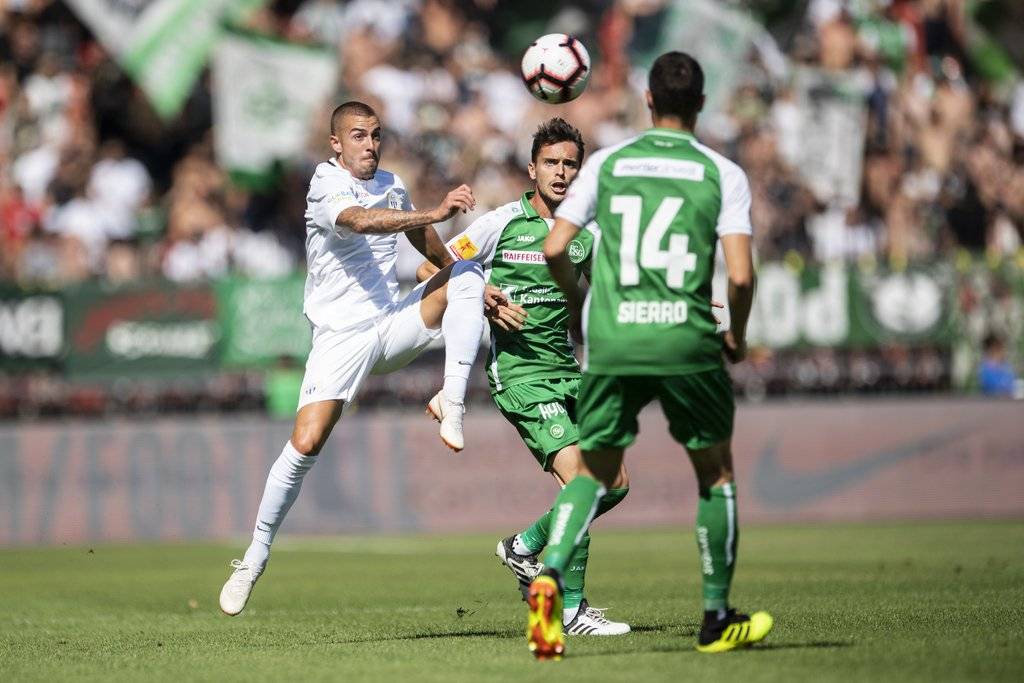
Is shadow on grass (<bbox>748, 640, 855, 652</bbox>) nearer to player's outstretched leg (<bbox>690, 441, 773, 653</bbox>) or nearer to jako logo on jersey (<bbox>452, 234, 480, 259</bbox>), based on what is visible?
player's outstretched leg (<bbox>690, 441, 773, 653</bbox>)

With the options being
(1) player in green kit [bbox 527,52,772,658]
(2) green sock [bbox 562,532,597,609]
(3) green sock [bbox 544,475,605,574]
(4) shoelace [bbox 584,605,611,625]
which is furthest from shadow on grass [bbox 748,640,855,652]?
(2) green sock [bbox 562,532,597,609]

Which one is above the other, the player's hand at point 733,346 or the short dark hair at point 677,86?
the short dark hair at point 677,86

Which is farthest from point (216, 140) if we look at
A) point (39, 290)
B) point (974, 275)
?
point (974, 275)

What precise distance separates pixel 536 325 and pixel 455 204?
1.40 m

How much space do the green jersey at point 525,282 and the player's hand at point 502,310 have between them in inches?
10.4

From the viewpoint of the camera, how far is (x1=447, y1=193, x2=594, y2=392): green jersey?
9.39 metres

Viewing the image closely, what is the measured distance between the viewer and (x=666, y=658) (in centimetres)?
732

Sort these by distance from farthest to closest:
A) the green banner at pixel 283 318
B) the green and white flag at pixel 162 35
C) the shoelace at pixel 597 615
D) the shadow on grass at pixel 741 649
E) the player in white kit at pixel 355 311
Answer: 1. the green and white flag at pixel 162 35
2. the green banner at pixel 283 318
3. the player in white kit at pixel 355 311
4. the shoelace at pixel 597 615
5. the shadow on grass at pixel 741 649

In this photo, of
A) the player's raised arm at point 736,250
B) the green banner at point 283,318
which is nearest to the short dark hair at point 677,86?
the player's raised arm at point 736,250

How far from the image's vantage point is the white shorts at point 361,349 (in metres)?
9.18

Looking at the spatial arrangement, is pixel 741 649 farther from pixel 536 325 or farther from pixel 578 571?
pixel 536 325

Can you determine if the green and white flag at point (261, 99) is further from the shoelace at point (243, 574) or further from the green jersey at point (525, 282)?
the shoelace at point (243, 574)

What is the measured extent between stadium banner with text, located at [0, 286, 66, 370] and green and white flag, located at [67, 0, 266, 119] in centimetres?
372

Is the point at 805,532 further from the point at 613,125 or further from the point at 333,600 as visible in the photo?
the point at 333,600
